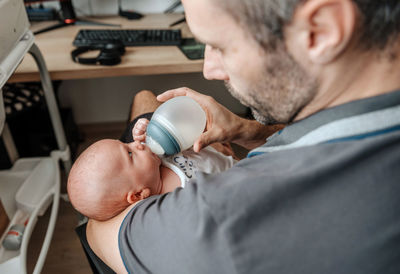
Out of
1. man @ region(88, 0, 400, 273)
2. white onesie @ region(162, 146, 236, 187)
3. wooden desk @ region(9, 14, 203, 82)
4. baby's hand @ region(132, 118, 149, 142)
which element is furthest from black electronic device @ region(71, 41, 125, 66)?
man @ region(88, 0, 400, 273)

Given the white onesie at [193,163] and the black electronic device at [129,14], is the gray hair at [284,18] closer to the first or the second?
Result: the white onesie at [193,163]

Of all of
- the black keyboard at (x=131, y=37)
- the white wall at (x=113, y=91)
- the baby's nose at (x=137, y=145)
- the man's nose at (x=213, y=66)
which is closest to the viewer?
the man's nose at (x=213, y=66)

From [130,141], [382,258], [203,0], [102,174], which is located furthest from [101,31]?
[382,258]

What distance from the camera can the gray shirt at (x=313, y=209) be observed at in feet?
1.60

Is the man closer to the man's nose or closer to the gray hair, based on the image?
the gray hair

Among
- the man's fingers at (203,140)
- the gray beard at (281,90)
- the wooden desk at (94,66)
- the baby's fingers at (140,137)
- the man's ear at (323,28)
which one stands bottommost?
the baby's fingers at (140,137)

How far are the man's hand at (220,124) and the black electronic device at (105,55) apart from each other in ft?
1.29

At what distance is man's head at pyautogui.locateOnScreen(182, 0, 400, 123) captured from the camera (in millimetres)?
492

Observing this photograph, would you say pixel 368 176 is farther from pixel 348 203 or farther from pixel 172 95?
pixel 172 95

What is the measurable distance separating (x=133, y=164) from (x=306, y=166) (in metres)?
0.60

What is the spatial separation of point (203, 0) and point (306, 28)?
0.18 meters

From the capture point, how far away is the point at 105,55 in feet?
4.32

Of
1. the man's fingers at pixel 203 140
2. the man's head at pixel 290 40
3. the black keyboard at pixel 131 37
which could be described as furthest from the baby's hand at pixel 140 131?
the black keyboard at pixel 131 37

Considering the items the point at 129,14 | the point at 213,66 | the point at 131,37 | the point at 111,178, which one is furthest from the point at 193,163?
the point at 129,14
